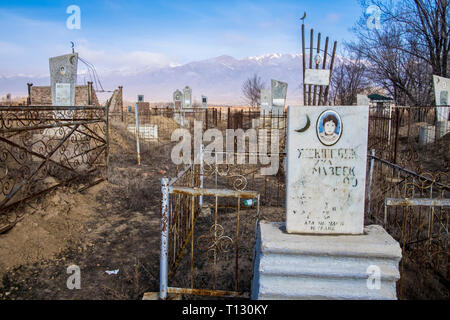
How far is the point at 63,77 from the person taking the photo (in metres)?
9.30

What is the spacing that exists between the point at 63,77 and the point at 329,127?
885 centimetres

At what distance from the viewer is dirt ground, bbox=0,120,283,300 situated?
11.4 feet

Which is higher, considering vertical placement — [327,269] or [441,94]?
[441,94]

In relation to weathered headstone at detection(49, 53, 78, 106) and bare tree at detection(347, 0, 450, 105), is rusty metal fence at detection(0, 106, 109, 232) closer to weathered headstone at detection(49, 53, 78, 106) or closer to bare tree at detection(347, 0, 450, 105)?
weathered headstone at detection(49, 53, 78, 106)

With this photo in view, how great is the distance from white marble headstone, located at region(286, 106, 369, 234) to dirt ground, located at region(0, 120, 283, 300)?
4.11 feet

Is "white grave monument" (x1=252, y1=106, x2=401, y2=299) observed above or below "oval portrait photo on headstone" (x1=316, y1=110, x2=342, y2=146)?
below

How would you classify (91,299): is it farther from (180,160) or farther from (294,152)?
(180,160)

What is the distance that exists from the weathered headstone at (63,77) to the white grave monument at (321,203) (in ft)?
27.8

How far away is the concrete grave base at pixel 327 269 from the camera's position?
94.1 inches

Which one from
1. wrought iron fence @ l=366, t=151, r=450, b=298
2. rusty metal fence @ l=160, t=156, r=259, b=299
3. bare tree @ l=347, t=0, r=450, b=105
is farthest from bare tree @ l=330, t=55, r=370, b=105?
rusty metal fence @ l=160, t=156, r=259, b=299

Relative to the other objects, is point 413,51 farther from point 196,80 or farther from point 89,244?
point 196,80

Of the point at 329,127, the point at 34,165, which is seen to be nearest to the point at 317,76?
the point at 329,127
